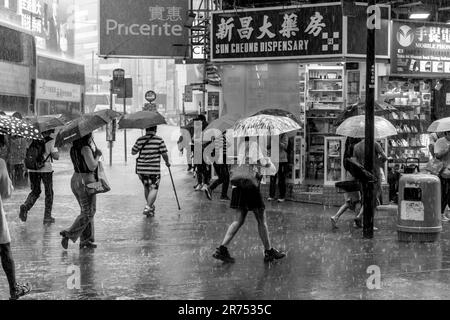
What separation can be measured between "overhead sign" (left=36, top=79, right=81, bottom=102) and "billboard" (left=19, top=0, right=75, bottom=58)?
9.66ft

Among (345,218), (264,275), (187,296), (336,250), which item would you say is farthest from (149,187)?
(187,296)

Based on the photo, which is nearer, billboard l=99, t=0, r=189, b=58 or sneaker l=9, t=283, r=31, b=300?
sneaker l=9, t=283, r=31, b=300

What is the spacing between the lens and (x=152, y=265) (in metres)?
9.70

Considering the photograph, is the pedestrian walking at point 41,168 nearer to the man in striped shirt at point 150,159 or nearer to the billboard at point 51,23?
the man in striped shirt at point 150,159

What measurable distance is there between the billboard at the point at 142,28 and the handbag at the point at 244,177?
12703 millimetres

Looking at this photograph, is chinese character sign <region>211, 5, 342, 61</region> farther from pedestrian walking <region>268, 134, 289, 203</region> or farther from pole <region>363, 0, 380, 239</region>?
pole <region>363, 0, 380, 239</region>

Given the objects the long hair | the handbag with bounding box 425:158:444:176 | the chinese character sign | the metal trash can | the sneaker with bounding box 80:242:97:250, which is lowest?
the sneaker with bounding box 80:242:97:250

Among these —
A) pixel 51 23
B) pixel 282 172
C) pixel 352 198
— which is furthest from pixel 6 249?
pixel 51 23

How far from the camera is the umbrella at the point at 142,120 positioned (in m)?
14.1

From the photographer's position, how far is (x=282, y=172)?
686 inches

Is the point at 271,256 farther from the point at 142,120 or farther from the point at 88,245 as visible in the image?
the point at 142,120

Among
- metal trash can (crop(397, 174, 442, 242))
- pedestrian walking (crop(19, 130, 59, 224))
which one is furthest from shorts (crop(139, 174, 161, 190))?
metal trash can (crop(397, 174, 442, 242))

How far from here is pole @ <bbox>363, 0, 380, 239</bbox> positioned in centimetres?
1188
